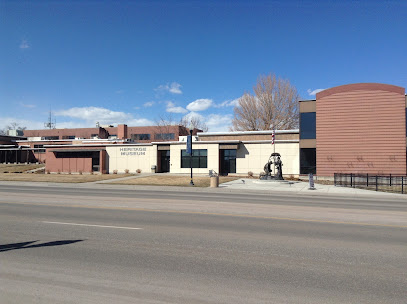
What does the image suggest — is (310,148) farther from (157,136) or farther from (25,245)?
(157,136)

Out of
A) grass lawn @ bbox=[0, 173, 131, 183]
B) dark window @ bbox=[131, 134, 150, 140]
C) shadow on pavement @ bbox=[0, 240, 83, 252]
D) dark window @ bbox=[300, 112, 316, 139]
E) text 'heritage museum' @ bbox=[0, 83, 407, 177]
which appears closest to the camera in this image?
shadow on pavement @ bbox=[0, 240, 83, 252]

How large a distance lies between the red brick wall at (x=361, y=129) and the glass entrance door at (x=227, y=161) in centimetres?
983

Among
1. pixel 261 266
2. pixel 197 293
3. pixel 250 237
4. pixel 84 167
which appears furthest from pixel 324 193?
pixel 84 167

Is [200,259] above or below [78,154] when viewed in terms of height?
below

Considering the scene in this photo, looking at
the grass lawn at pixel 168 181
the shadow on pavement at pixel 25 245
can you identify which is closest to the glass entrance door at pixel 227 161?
the grass lawn at pixel 168 181

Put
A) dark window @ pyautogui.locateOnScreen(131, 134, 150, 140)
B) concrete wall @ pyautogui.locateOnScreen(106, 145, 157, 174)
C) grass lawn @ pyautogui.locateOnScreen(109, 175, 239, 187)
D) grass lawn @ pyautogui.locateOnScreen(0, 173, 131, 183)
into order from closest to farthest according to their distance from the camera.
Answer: grass lawn @ pyautogui.locateOnScreen(109, 175, 239, 187), grass lawn @ pyautogui.locateOnScreen(0, 173, 131, 183), concrete wall @ pyautogui.locateOnScreen(106, 145, 157, 174), dark window @ pyautogui.locateOnScreen(131, 134, 150, 140)

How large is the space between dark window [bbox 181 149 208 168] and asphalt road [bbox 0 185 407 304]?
2699 cm

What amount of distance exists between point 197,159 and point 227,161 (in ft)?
12.3

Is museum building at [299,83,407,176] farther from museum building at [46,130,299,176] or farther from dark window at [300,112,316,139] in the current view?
museum building at [46,130,299,176]

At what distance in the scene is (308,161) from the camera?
33.2 m

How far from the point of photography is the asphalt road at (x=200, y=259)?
14.0ft

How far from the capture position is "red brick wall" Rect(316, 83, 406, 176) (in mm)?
30516

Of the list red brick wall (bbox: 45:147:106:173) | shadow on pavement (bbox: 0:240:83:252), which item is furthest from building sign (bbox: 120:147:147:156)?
shadow on pavement (bbox: 0:240:83:252)

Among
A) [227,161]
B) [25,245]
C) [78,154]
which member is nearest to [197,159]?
[227,161]
